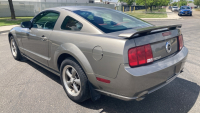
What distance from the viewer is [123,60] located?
2289mm

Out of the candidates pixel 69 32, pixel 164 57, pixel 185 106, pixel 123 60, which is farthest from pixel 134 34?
pixel 185 106

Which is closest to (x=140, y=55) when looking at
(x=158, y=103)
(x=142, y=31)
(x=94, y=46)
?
(x=142, y=31)

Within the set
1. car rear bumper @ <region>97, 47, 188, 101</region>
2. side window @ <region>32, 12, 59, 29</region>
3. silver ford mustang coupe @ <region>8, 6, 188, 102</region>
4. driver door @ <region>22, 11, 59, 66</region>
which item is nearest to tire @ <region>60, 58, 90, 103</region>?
silver ford mustang coupe @ <region>8, 6, 188, 102</region>

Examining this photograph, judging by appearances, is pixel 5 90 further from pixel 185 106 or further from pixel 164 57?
pixel 185 106

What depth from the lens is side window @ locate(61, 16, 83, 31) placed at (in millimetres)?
3057

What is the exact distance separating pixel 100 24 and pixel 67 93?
1356 mm

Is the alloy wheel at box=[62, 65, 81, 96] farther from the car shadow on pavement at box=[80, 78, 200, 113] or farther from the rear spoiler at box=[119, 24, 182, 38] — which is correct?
the rear spoiler at box=[119, 24, 182, 38]

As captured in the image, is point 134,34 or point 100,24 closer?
point 134,34

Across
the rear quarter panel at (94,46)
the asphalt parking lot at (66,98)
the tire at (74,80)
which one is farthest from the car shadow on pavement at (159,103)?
the rear quarter panel at (94,46)

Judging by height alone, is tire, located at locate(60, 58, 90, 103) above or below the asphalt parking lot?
above

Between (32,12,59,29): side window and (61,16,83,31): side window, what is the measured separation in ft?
1.15

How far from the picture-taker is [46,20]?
13.1 ft

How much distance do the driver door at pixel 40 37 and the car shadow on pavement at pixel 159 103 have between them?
1.45m

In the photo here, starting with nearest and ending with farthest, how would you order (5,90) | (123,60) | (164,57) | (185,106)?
(123,60) → (164,57) → (185,106) → (5,90)
